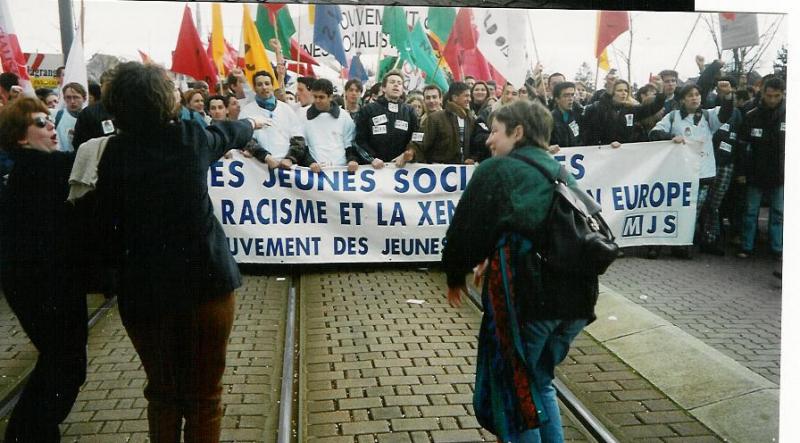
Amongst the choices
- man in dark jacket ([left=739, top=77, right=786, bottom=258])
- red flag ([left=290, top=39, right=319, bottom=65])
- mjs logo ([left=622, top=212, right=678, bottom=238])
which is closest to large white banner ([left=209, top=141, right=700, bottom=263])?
mjs logo ([left=622, top=212, right=678, bottom=238])

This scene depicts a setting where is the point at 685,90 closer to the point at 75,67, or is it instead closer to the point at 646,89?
the point at 646,89

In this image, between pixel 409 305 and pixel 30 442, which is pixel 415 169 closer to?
pixel 409 305

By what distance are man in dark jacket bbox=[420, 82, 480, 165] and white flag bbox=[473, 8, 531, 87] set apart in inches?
6.8

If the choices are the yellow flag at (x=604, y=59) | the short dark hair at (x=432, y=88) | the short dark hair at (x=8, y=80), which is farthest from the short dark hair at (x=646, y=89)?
the short dark hair at (x=8, y=80)

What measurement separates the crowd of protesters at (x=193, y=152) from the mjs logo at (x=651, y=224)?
88 millimetres

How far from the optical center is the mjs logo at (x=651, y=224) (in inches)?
119

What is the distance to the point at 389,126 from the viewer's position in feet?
9.48

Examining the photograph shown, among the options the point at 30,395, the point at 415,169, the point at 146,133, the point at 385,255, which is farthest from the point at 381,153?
the point at 30,395

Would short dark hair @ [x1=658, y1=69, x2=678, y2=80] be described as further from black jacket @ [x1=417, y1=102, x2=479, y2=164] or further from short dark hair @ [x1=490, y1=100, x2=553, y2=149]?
black jacket @ [x1=417, y1=102, x2=479, y2=164]

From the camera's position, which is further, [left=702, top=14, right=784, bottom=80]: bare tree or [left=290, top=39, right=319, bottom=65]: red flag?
[left=702, top=14, right=784, bottom=80]: bare tree

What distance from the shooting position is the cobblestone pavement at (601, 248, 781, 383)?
303 centimetres

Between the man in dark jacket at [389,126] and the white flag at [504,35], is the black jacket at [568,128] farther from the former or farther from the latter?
the man in dark jacket at [389,126]

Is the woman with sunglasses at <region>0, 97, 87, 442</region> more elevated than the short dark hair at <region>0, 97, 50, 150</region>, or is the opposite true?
the short dark hair at <region>0, 97, 50, 150</region>

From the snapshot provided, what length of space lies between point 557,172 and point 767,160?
1.35 metres
